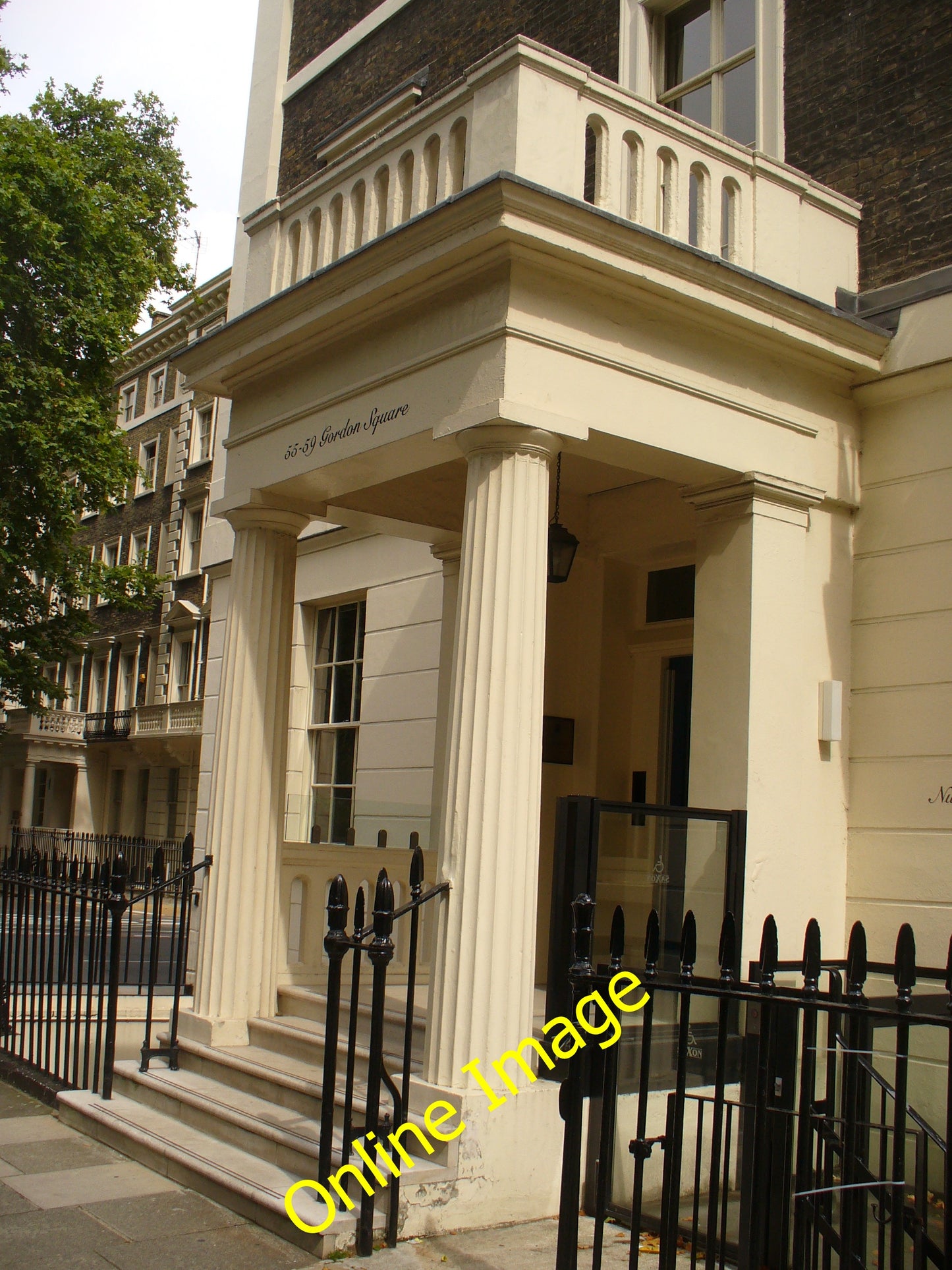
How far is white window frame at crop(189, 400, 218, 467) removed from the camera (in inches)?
1326

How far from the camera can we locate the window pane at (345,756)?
452 inches

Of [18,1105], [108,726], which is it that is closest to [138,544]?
[108,726]

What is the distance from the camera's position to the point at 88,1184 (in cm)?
565

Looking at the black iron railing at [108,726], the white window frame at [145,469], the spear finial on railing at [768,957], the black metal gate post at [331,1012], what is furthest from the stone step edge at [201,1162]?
the white window frame at [145,469]

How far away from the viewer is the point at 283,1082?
629 cm

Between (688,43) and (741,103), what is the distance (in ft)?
3.01

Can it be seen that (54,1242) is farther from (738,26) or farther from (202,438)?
(202,438)

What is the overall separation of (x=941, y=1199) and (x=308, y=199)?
22.0 ft

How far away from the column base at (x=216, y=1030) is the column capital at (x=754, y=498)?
13.6ft

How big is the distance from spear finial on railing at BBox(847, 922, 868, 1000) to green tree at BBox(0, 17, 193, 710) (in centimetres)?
1663

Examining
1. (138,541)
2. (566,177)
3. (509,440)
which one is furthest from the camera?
(138,541)

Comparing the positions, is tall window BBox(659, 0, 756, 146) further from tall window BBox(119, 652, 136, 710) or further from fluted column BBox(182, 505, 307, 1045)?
tall window BBox(119, 652, 136, 710)

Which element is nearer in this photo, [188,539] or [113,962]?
[113,962]

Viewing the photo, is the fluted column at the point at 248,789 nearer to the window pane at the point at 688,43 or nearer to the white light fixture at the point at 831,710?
the white light fixture at the point at 831,710
